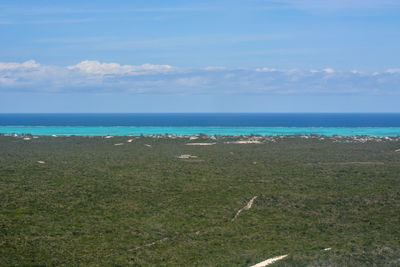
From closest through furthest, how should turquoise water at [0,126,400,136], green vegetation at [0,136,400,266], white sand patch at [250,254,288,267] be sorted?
white sand patch at [250,254,288,267] < green vegetation at [0,136,400,266] < turquoise water at [0,126,400,136]

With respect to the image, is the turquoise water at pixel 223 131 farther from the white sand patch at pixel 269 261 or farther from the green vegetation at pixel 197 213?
the white sand patch at pixel 269 261

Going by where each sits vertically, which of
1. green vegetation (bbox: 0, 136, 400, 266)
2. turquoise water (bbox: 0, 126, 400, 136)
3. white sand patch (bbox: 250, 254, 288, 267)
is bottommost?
white sand patch (bbox: 250, 254, 288, 267)

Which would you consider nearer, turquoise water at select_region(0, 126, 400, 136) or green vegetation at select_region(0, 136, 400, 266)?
green vegetation at select_region(0, 136, 400, 266)

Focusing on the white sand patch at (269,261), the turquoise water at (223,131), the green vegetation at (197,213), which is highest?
the turquoise water at (223,131)

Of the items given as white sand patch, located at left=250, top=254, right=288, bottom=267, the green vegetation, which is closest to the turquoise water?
the green vegetation

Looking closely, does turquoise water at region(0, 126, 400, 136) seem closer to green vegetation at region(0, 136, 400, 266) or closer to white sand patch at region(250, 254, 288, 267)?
green vegetation at region(0, 136, 400, 266)

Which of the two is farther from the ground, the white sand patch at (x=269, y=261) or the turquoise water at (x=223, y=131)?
the turquoise water at (x=223, y=131)

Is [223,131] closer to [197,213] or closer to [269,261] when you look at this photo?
[197,213]

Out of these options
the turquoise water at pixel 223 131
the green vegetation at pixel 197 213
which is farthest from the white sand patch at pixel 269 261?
the turquoise water at pixel 223 131

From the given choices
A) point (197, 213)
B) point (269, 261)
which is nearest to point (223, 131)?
point (197, 213)
